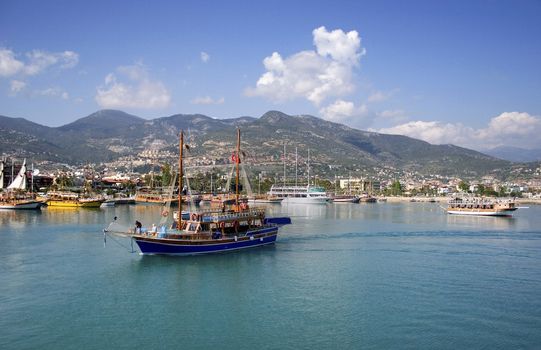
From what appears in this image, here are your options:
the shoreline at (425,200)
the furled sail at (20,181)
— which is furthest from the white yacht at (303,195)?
the furled sail at (20,181)

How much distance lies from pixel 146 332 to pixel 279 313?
7002 millimetres

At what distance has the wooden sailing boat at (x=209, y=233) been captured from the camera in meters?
37.9

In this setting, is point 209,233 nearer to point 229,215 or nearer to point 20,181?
point 229,215

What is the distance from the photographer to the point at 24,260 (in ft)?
119

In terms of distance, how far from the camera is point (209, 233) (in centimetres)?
4022

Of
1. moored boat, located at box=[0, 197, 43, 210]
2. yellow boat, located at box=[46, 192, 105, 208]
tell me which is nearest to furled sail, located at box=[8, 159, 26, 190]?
yellow boat, located at box=[46, 192, 105, 208]

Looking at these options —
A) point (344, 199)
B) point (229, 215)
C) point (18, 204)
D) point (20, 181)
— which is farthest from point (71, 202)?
point (344, 199)

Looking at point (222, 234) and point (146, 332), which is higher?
point (222, 234)

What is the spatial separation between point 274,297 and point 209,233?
1360 cm

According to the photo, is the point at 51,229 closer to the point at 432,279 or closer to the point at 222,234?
the point at 222,234

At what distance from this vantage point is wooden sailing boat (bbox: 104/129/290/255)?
3791 centimetres

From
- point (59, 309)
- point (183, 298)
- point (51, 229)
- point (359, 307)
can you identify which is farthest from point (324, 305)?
point (51, 229)

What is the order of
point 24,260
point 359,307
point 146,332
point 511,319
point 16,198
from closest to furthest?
point 146,332 < point 511,319 < point 359,307 < point 24,260 < point 16,198

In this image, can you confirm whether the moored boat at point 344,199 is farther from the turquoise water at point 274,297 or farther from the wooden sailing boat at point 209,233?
the wooden sailing boat at point 209,233
